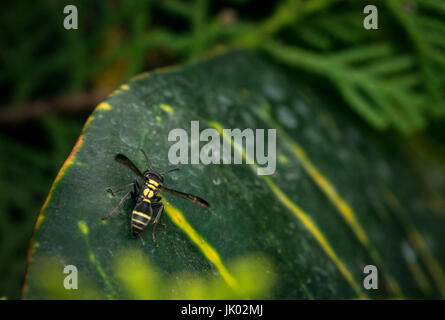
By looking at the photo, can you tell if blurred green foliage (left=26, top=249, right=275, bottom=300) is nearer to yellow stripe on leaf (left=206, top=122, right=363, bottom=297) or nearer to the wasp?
the wasp

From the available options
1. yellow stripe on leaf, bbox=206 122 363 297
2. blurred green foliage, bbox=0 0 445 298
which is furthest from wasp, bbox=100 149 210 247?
blurred green foliage, bbox=0 0 445 298

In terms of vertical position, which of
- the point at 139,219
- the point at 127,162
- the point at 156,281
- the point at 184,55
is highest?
the point at 184,55

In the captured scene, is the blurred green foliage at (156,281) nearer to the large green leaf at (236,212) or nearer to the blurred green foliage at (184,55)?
the large green leaf at (236,212)

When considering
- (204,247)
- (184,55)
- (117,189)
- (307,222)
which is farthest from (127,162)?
(184,55)

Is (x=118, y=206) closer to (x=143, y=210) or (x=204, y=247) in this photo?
(x=143, y=210)
